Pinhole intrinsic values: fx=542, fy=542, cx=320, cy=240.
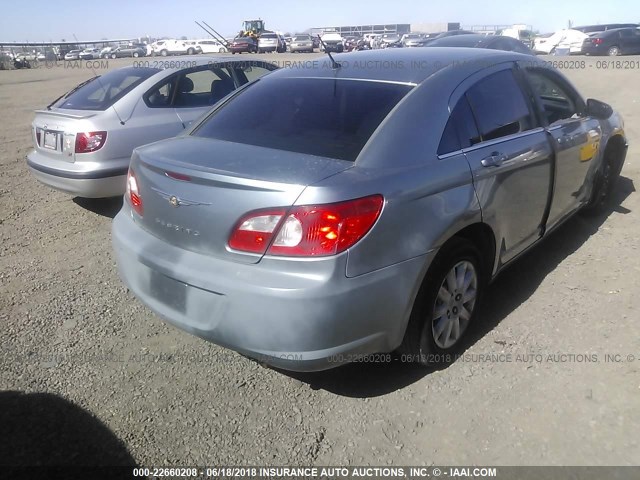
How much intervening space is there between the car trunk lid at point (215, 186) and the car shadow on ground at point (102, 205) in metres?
2.91

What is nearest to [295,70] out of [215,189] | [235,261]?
[215,189]

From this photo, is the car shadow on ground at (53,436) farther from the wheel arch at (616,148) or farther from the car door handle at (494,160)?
the wheel arch at (616,148)

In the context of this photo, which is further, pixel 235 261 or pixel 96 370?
pixel 96 370

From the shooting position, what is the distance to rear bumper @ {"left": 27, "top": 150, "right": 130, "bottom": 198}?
4957mm

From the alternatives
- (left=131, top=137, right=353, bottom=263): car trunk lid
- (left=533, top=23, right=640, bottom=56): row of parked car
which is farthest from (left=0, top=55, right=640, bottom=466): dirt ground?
(left=533, top=23, right=640, bottom=56): row of parked car

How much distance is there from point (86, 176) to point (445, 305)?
3580 mm

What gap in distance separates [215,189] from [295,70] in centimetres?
152

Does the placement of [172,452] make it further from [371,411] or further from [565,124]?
[565,124]

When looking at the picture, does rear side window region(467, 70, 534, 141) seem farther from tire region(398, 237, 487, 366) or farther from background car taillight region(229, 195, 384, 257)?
background car taillight region(229, 195, 384, 257)

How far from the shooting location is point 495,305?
12.0ft

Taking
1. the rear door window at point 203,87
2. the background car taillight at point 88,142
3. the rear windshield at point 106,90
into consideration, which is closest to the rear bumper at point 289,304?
the background car taillight at point 88,142

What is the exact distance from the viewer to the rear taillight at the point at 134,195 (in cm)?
289

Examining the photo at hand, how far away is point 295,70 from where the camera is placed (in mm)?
3613

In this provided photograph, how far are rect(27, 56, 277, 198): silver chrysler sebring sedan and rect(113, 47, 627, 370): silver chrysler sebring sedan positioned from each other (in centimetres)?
207
